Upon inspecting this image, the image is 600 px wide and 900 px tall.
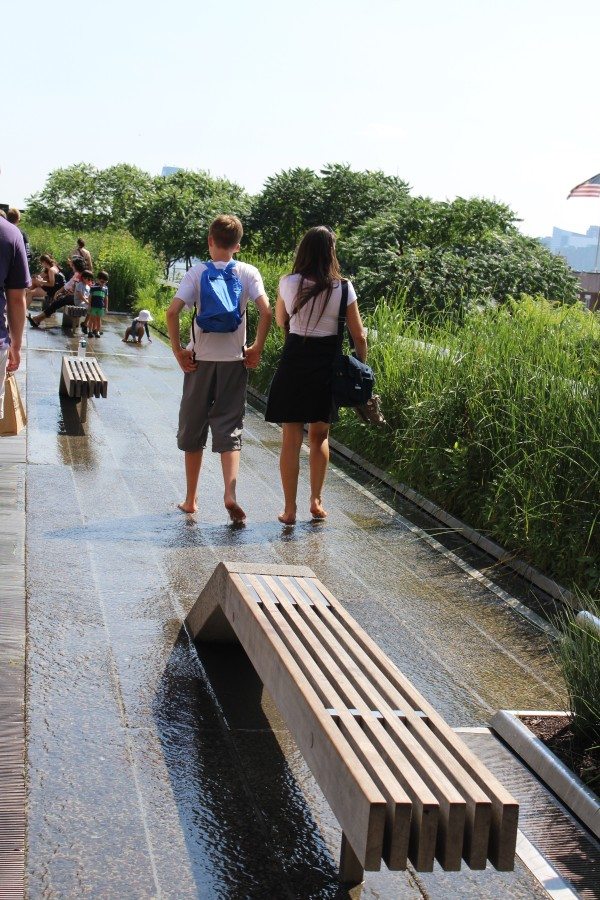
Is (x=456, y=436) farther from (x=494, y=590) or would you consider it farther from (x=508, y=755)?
(x=508, y=755)

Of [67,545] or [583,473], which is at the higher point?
[583,473]

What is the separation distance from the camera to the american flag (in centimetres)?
2308

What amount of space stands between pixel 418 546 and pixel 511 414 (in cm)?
107

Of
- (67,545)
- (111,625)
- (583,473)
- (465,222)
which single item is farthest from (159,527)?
(465,222)

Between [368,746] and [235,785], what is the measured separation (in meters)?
0.99

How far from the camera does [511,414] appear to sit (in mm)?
7449

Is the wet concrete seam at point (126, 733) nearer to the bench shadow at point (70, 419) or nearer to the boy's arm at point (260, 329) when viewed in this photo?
the boy's arm at point (260, 329)

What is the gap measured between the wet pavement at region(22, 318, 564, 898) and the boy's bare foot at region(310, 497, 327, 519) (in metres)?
0.11

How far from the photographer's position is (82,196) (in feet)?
195

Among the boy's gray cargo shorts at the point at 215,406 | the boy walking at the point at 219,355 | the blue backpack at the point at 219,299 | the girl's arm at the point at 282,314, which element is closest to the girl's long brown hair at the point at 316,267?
the girl's arm at the point at 282,314

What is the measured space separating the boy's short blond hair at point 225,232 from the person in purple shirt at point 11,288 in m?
1.50

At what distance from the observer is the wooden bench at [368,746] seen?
9.12 ft

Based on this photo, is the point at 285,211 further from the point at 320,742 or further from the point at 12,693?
the point at 320,742

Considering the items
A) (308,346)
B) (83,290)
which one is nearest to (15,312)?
A: (308,346)
